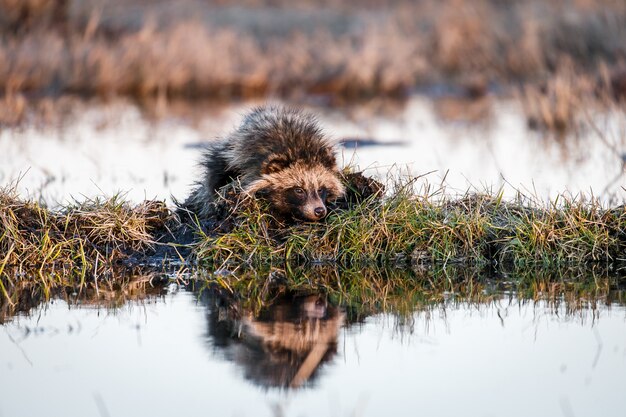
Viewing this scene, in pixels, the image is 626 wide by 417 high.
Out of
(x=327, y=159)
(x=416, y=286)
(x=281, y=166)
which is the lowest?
(x=416, y=286)

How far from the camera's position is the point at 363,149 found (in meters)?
17.1

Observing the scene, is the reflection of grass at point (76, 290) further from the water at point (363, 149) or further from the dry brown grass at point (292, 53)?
the dry brown grass at point (292, 53)

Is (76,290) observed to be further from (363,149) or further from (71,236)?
(363,149)

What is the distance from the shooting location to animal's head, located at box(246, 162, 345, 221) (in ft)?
32.3

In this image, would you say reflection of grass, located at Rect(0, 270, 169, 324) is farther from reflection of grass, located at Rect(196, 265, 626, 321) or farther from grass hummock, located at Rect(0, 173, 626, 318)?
reflection of grass, located at Rect(196, 265, 626, 321)

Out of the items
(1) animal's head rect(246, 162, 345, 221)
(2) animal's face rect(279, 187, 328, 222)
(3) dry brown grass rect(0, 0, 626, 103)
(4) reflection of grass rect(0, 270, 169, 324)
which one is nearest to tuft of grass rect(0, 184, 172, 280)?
(4) reflection of grass rect(0, 270, 169, 324)

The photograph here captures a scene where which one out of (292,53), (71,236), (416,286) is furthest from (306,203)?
(292,53)

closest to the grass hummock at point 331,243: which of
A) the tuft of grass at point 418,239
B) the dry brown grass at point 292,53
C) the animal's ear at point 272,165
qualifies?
the tuft of grass at point 418,239

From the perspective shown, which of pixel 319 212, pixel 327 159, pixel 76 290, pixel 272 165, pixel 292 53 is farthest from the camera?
pixel 292 53

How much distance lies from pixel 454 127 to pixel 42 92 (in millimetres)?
8775

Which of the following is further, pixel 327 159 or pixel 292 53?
pixel 292 53

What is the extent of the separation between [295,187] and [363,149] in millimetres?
7336

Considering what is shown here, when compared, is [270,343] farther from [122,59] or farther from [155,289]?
[122,59]

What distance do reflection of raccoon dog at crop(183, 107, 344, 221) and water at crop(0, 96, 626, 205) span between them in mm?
533
